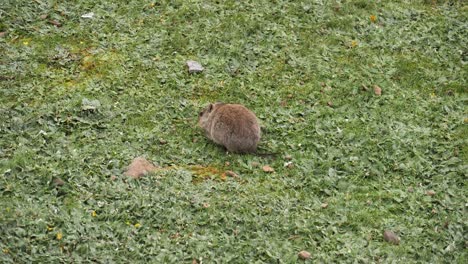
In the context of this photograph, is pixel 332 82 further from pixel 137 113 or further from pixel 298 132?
pixel 137 113

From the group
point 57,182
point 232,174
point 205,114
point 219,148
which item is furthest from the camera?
point 205,114

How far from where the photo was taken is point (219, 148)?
25.9ft

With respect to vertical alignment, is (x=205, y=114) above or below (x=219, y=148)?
above

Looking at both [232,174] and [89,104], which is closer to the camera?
[232,174]

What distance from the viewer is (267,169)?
24.8ft

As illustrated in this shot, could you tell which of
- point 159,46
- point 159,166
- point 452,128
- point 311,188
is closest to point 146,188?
point 159,166

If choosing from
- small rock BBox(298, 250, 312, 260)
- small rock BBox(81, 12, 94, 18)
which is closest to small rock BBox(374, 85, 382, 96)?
small rock BBox(298, 250, 312, 260)

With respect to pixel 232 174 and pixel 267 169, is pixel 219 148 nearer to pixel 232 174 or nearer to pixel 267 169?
pixel 232 174

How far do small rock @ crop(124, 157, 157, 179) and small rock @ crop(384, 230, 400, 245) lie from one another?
2475 mm

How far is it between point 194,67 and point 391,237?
3.71 metres

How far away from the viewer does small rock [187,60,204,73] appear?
360 inches

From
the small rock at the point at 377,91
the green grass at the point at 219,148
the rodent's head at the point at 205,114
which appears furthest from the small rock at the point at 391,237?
the small rock at the point at 377,91

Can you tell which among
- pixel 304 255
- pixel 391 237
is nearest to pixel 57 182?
pixel 304 255

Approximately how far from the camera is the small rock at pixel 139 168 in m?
7.14
